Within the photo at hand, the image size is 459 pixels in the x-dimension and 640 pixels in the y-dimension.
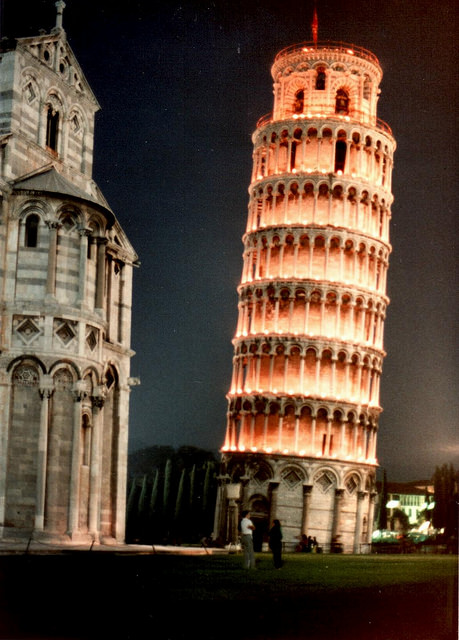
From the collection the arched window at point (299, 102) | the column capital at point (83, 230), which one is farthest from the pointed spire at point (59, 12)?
the arched window at point (299, 102)

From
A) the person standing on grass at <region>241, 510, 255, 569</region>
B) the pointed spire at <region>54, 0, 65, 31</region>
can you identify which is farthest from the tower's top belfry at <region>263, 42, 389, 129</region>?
the person standing on grass at <region>241, 510, 255, 569</region>

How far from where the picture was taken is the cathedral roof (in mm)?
26953

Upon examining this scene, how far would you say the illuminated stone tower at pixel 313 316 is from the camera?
173 ft

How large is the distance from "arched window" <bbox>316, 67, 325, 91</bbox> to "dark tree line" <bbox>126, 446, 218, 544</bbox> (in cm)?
1833

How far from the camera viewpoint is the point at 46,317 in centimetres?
2670

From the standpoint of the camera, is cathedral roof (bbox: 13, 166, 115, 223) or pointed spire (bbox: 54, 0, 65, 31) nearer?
pointed spire (bbox: 54, 0, 65, 31)

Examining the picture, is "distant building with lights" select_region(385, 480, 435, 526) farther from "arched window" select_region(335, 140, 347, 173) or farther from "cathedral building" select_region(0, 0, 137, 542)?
"cathedral building" select_region(0, 0, 137, 542)

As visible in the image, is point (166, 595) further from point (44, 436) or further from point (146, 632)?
point (44, 436)

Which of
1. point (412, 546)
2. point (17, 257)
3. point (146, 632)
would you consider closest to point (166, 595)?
point (146, 632)

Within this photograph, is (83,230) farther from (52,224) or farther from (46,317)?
(46,317)

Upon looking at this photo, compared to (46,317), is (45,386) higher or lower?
lower

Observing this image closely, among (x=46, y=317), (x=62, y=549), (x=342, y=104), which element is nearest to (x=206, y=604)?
(x=62, y=549)

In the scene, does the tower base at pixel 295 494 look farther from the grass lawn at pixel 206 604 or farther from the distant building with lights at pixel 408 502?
the grass lawn at pixel 206 604

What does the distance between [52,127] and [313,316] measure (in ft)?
87.4
